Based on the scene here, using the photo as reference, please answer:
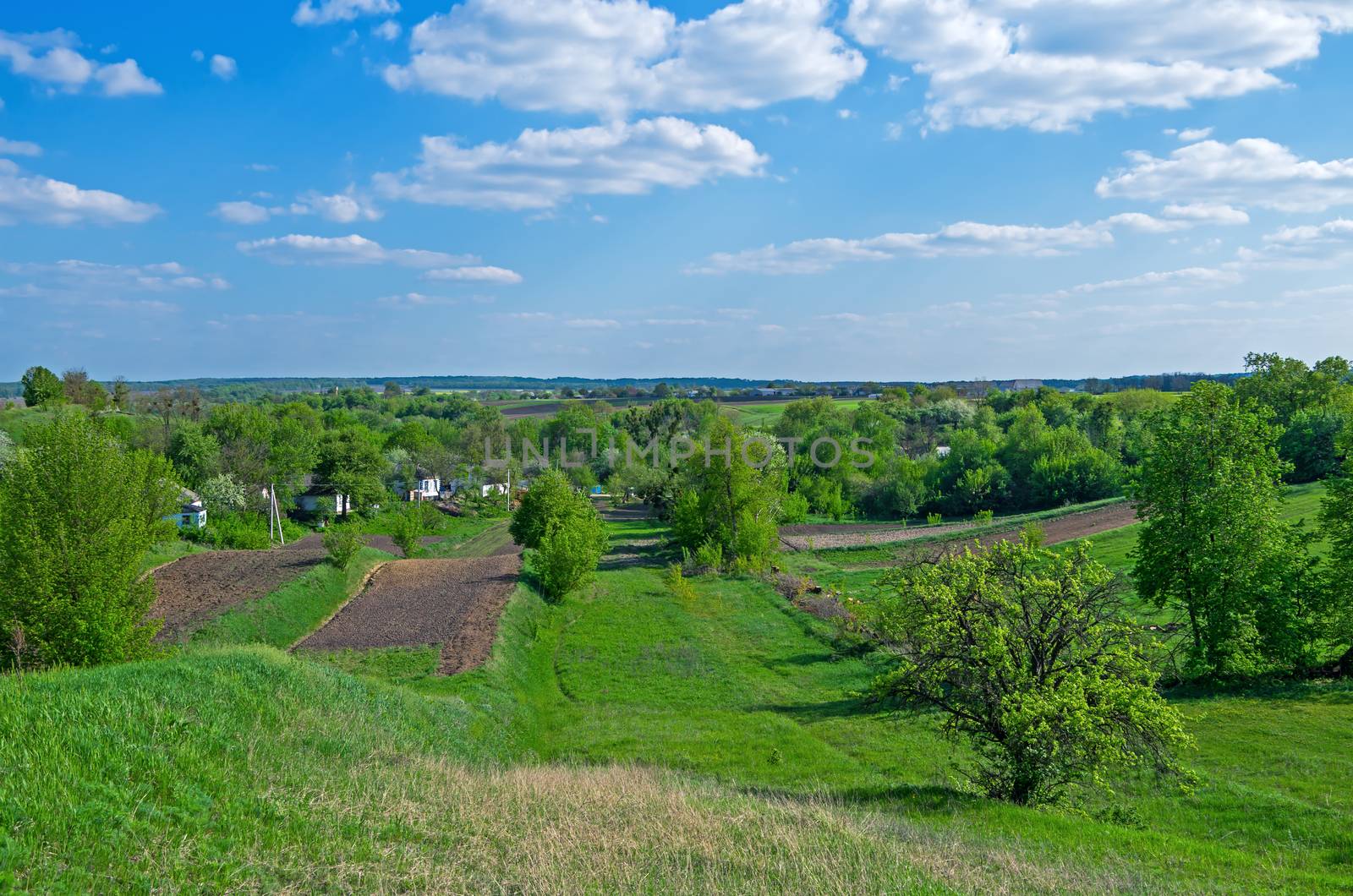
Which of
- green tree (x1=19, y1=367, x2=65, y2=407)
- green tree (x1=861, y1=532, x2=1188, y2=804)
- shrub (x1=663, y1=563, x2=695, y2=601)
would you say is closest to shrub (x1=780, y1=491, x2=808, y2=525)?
shrub (x1=663, y1=563, x2=695, y2=601)

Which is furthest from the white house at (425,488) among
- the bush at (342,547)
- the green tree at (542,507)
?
the bush at (342,547)

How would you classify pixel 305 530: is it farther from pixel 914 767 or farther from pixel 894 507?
pixel 914 767

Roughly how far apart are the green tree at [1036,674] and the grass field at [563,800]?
1.19 meters

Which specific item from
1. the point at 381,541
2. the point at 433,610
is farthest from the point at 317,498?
the point at 433,610

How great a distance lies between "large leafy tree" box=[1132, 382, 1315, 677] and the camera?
79.5ft

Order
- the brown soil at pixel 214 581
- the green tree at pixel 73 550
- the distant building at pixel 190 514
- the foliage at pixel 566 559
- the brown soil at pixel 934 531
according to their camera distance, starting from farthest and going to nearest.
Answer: the brown soil at pixel 934 531, the distant building at pixel 190 514, the foliage at pixel 566 559, the brown soil at pixel 214 581, the green tree at pixel 73 550

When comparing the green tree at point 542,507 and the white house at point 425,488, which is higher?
the green tree at point 542,507

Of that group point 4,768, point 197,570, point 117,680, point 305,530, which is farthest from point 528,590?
point 305,530

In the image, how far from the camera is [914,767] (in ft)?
64.2

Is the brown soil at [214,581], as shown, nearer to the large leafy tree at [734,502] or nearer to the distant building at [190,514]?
the distant building at [190,514]

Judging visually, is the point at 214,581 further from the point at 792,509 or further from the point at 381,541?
the point at 792,509

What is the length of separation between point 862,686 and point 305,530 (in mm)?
57720

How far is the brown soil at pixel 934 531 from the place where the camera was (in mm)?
60188

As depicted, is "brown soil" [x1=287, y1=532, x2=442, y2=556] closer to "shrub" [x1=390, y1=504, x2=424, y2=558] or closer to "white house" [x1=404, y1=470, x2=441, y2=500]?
"shrub" [x1=390, y1=504, x2=424, y2=558]
